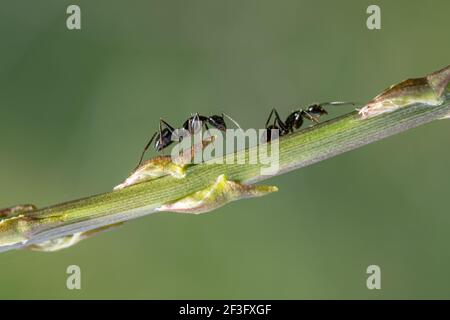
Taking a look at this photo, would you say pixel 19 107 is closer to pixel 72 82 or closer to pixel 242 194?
pixel 72 82

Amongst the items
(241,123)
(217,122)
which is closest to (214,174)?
(217,122)

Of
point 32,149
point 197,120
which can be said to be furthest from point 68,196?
point 197,120

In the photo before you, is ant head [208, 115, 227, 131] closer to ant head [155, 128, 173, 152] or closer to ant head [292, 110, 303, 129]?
ant head [155, 128, 173, 152]

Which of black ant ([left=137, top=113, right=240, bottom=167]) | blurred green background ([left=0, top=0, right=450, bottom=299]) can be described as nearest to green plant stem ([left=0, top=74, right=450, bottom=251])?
black ant ([left=137, top=113, right=240, bottom=167])

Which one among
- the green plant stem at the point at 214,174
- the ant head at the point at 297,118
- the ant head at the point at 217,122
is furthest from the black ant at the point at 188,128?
the green plant stem at the point at 214,174

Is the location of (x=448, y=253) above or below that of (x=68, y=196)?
below

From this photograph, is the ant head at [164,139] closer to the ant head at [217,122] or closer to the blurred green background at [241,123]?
the ant head at [217,122]

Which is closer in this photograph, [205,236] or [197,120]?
[197,120]
